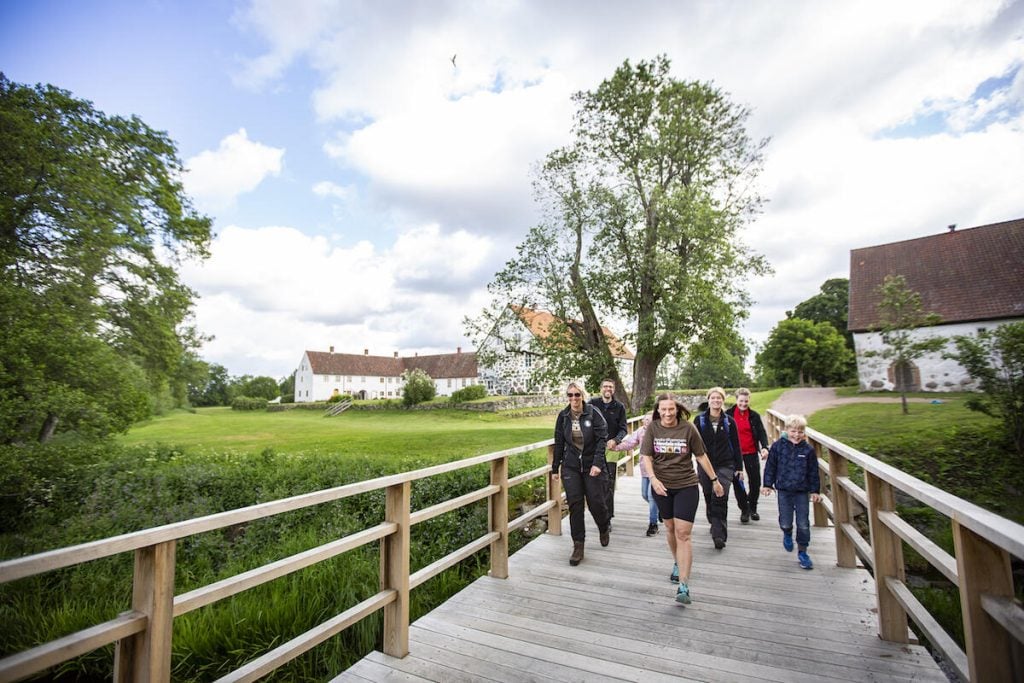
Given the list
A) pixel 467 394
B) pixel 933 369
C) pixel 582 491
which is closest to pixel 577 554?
pixel 582 491

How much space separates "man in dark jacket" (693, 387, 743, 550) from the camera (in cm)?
534

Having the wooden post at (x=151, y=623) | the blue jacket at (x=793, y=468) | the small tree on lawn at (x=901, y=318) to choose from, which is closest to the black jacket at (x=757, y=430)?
the blue jacket at (x=793, y=468)

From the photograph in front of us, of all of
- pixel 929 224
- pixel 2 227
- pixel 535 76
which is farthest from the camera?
pixel 929 224

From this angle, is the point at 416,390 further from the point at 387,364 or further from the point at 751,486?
the point at 387,364

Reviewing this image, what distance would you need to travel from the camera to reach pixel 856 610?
3631 mm

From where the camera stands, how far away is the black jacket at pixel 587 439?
197 inches

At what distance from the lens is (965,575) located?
189 cm

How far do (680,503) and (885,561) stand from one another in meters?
1.37

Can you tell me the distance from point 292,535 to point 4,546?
4886 millimetres

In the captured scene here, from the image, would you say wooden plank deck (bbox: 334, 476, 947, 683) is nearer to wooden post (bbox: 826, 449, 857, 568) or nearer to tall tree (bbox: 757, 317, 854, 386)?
wooden post (bbox: 826, 449, 857, 568)

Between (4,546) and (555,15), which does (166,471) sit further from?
(555,15)

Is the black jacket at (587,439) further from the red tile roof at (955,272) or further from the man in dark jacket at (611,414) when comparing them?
the red tile roof at (955,272)

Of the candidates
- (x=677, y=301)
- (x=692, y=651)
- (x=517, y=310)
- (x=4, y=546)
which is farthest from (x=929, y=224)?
(x=4, y=546)

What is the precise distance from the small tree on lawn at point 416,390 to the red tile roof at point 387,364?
25.6m
